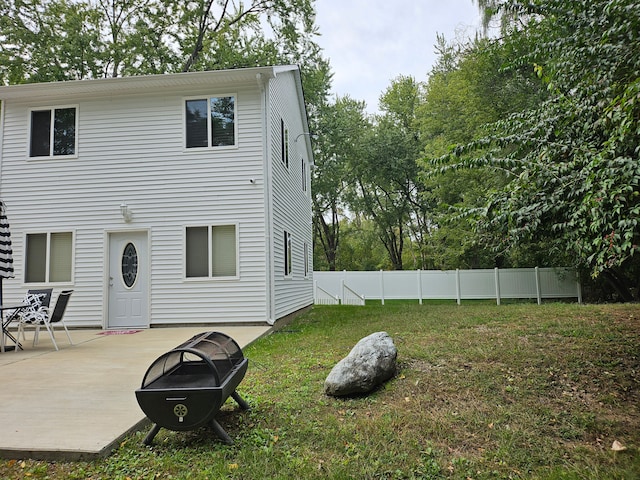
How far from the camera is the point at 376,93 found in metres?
27.2

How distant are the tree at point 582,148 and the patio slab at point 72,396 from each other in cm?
372

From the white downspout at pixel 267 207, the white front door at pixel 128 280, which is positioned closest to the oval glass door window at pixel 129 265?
the white front door at pixel 128 280

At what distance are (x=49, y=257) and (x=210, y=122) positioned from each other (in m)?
4.41

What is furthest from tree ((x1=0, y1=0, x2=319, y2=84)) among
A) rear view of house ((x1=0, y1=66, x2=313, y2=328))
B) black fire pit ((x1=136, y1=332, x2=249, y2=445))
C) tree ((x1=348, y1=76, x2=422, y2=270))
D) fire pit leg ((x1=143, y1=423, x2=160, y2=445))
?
fire pit leg ((x1=143, y1=423, x2=160, y2=445))

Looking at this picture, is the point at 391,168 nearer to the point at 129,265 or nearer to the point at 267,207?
the point at 267,207

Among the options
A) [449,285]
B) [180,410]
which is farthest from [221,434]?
[449,285]

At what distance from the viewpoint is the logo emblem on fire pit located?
2.82 meters

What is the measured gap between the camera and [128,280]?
8.84 m

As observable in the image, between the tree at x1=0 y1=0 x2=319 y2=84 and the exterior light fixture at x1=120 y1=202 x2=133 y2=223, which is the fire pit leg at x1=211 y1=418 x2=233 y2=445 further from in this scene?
the tree at x1=0 y1=0 x2=319 y2=84

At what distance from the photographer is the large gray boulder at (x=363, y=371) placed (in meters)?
3.97

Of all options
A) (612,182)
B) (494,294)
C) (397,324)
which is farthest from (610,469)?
(494,294)

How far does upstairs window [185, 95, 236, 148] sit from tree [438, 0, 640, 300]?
5652 mm

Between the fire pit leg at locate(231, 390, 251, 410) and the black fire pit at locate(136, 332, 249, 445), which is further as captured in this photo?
the fire pit leg at locate(231, 390, 251, 410)

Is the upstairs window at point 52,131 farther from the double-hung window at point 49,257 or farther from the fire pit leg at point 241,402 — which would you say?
the fire pit leg at point 241,402
